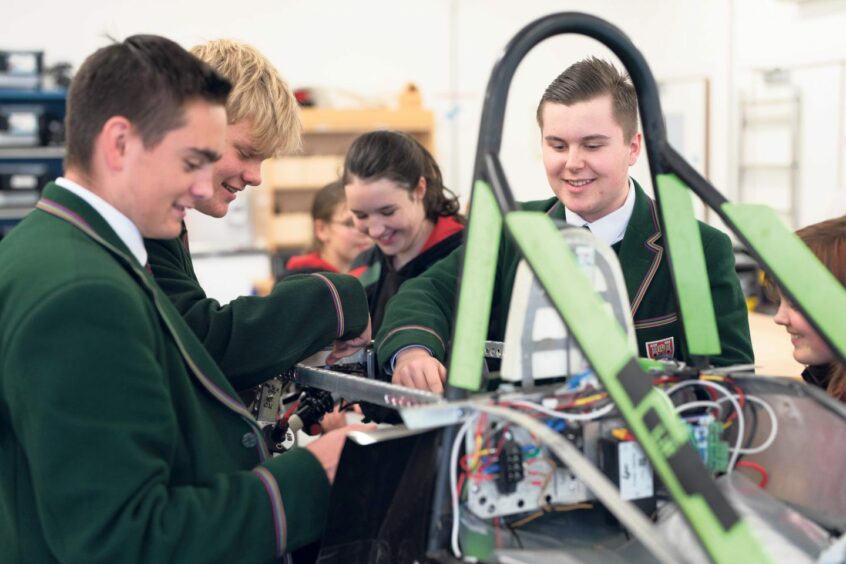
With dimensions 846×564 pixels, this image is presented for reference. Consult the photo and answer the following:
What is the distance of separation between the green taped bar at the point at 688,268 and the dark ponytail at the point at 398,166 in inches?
51.6

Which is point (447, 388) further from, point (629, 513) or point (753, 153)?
point (753, 153)

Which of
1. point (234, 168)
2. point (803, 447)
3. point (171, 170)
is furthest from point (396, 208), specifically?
point (803, 447)

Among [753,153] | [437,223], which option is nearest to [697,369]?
[437,223]

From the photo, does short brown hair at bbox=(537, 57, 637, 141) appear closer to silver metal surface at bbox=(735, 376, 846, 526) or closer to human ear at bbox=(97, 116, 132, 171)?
silver metal surface at bbox=(735, 376, 846, 526)

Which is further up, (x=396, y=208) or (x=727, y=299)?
(x=396, y=208)

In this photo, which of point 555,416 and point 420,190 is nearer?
point 555,416

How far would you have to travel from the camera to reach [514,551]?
104 cm

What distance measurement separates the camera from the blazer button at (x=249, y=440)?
125 centimetres

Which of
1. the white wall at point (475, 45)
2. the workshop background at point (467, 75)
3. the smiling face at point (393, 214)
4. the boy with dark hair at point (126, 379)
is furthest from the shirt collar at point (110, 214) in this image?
the white wall at point (475, 45)

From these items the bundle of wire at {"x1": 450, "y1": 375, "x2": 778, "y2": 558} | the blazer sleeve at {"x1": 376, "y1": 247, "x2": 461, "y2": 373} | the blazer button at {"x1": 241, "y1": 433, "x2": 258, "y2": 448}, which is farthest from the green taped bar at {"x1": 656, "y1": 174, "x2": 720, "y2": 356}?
the blazer button at {"x1": 241, "y1": 433, "x2": 258, "y2": 448}

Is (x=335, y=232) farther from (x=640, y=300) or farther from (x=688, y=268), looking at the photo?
(x=688, y=268)

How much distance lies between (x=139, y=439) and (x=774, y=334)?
10.5ft

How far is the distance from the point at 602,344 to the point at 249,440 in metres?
0.53

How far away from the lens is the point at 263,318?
1.44m
